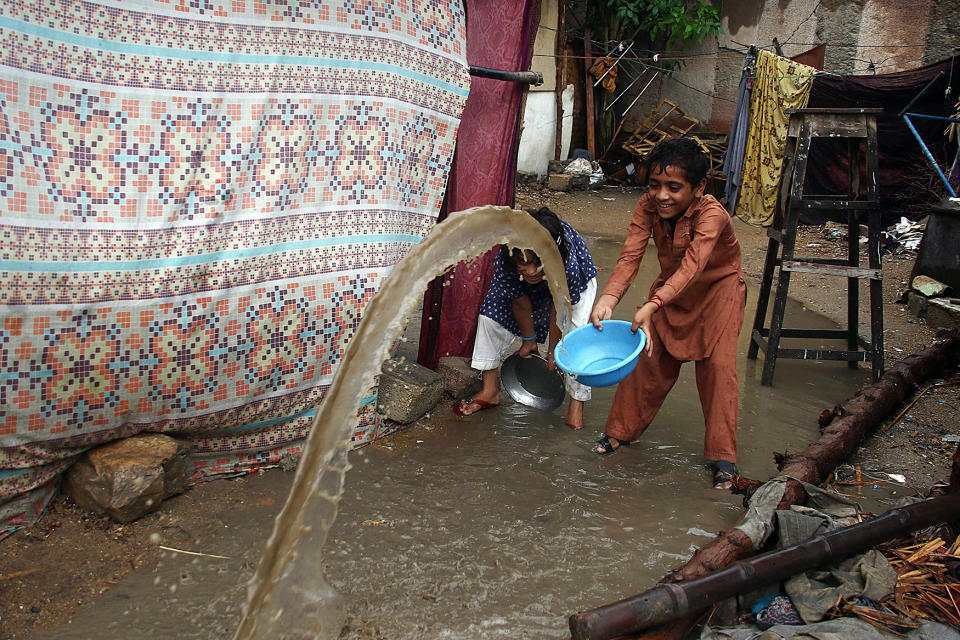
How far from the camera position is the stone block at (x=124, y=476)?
2773 mm

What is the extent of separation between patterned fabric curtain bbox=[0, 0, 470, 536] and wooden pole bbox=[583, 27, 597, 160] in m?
9.91

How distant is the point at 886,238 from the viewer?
9000mm

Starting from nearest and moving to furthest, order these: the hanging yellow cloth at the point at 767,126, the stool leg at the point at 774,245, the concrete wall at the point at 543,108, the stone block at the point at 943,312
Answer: the stool leg at the point at 774,245 < the stone block at the point at 943,312 < the hanging yellow cloth at the point at 767,126 < the concrete wall at the point at 543,108

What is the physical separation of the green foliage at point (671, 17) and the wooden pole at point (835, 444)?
834 cm

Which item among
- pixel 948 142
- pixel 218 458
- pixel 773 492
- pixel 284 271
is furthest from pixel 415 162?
pixel 948 142

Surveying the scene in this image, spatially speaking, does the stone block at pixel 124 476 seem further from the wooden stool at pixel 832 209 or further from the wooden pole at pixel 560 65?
the wooden pole at pixel 560 65

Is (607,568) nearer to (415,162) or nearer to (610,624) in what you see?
(610,624)

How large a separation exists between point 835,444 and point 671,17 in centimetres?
1062

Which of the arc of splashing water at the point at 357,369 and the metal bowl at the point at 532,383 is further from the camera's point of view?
the metal bowl at the point at 532,383

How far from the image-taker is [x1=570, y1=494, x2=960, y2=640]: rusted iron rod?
2.15m

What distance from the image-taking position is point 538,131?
12.2m

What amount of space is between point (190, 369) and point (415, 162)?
1449 mm

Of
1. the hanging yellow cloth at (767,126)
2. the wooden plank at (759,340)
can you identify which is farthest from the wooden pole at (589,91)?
the wooden plank at (759,340)

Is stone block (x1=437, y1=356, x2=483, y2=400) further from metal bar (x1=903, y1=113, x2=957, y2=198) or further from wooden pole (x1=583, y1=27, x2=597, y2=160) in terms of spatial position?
wooden pole (x1=583, y1=27, x2=597, y2=160)
